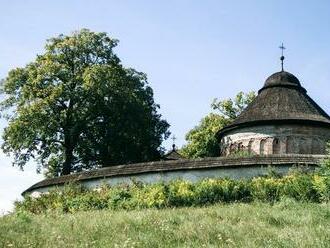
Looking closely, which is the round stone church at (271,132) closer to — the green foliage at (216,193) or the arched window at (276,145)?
the arched window at (276,145)

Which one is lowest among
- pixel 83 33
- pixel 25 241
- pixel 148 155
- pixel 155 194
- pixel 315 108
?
pixel 25 241

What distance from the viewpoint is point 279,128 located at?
33250 mm

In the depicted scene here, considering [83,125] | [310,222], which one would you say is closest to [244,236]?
[310,222]

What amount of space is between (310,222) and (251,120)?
79.5ft

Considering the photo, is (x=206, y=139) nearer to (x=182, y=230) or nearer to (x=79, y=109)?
(x=79, y=109)

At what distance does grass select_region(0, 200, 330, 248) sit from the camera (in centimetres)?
805

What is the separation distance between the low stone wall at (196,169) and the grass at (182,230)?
273 inches

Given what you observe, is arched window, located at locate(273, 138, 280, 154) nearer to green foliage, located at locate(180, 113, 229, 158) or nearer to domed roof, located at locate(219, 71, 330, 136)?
domed roof, located at locate(219, 71, 330, 136)

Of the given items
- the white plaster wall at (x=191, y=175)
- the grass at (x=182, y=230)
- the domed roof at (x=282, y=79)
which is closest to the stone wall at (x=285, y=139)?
the domed roof at (x=282, y=79)

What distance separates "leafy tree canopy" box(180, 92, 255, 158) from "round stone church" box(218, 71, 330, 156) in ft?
35.8

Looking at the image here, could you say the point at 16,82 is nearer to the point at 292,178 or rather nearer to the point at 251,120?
the point at 251,120

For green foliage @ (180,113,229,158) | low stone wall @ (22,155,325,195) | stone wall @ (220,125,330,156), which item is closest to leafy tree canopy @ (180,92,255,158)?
green foliage @ (180,113,229,158)

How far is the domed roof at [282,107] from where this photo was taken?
33344 mm

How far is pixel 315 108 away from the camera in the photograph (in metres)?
35.5
